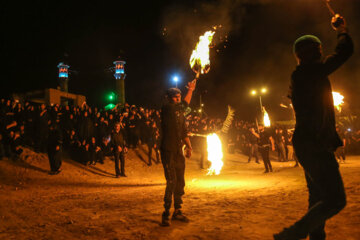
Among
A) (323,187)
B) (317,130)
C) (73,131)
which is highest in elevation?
(73,131)

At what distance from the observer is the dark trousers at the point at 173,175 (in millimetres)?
4496

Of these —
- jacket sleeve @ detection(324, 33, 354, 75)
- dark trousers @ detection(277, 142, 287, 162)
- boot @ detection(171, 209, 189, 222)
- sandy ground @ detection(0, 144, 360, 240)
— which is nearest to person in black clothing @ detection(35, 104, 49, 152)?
sandy ground @ detection(0, 144, 360, 240)

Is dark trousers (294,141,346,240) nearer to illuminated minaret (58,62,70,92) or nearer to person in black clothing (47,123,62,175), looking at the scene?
person in black clothing (47,123,62,175)

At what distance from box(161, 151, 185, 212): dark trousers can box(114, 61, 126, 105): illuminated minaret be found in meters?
39.8

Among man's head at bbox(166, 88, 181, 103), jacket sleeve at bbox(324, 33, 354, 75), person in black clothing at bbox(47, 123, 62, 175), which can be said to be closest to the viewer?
jacket sleeve at bbox(324, 33, 354, 75)

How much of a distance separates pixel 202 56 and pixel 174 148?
356cm

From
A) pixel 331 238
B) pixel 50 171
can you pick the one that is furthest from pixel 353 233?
pixel 50 171

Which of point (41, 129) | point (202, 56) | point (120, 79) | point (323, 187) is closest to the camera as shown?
point (323, 187)

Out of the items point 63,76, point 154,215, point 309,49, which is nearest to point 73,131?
point 154,215

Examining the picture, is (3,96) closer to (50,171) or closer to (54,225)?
(50,171)

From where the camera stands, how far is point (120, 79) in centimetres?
4578

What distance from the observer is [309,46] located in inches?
112

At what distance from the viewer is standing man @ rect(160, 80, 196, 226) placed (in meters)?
4.55

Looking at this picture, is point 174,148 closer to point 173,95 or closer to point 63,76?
point 173,95
